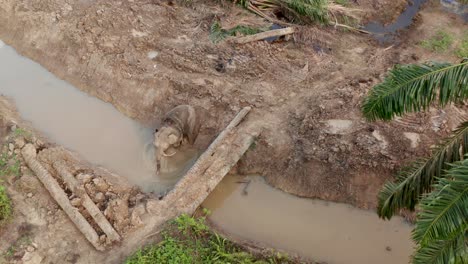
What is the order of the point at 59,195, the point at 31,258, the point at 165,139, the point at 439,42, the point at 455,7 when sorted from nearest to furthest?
1. the point at 31,258
2. the point at 59,195
3. the point at 165,139
4. the point at 439,42
5. the point at 455,7

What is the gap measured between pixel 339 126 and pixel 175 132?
3357mm

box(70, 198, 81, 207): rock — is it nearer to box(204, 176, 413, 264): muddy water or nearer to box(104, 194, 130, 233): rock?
box(104, 194, 130, 233): rock

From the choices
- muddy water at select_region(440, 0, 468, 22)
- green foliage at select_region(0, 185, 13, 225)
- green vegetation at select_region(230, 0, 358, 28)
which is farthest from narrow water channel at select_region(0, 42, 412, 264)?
muddy water at select_region(440, 0, 468, 22)

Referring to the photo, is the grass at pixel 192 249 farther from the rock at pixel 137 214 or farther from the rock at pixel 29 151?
the rock at pixel 29 151

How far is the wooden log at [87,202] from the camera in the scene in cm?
745

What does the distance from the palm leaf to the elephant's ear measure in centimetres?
464

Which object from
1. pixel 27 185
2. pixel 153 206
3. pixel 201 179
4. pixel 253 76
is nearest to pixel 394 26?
pixel 253 76

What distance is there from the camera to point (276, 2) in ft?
38.3

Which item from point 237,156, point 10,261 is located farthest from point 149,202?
point 10,261

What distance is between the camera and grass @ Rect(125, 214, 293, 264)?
702cm

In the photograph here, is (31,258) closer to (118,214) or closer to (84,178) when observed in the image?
(118,214)

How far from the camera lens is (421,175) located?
5.29 meters

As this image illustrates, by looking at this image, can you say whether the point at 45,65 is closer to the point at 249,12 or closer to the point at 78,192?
the point at 78,192

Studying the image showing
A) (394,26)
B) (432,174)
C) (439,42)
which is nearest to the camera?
(432,174)
